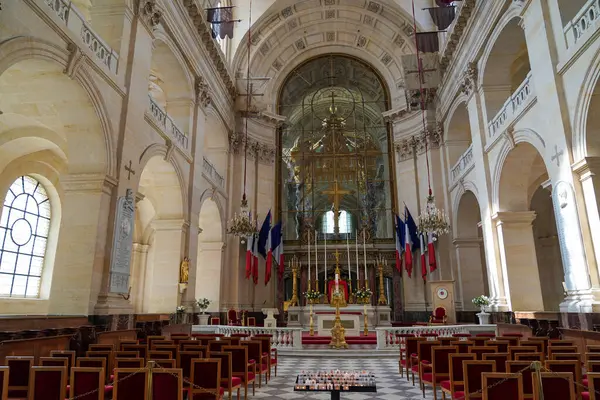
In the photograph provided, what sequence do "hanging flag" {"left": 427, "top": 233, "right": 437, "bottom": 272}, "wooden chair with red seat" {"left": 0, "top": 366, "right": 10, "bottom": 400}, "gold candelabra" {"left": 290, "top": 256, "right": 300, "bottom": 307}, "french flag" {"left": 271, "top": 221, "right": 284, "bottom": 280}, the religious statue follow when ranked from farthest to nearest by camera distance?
"french flag" {"left": 271, "top": 221, "right": 284, "bottom": 280}, "hanging flag" {"left": 427, "top": 233, "right": 437, "bottom": 272}, "gold candelabra" {"left": 290, "top": 256, "right": 300, "bottom": 307}, the religious statue, "wooden chair with red seat" {"left": 0, "top": 366, "right": 10, "bottom": 400}

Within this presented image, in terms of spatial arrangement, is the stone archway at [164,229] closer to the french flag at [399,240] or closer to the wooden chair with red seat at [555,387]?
the french flag at [399,240]

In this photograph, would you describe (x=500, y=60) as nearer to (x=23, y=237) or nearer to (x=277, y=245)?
(x=277, y=245)

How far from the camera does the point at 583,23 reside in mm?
8000

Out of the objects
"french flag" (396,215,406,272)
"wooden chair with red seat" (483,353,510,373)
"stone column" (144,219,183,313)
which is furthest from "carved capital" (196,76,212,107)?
"wooden chair with red seat" (483,353,510,373)

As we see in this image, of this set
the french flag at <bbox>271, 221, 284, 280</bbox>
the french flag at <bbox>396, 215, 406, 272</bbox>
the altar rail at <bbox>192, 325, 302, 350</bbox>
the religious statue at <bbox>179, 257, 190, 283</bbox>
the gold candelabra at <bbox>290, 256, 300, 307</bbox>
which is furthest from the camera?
the french flag at <bbox>271, 221, 284, 280</bbox>

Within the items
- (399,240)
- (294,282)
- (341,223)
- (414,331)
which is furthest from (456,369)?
(341,223)

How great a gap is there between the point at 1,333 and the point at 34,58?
4.41 m

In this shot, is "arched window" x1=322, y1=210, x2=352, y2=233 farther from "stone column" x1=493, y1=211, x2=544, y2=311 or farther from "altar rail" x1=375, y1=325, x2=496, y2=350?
"altar rail" x1=375, y1=325, x2=496, y2=350

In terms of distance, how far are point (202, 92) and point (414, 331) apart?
10232 mm

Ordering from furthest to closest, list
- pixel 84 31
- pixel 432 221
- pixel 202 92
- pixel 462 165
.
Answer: pixel 462 165, pixel 202 92, pixel 432 221, pixel 84 31

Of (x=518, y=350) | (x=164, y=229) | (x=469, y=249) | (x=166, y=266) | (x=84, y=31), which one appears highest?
(x=84, y=31)

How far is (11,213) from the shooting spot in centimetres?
1145

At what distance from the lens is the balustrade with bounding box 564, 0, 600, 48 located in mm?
7480

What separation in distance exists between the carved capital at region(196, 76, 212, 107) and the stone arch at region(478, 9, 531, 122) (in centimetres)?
903
